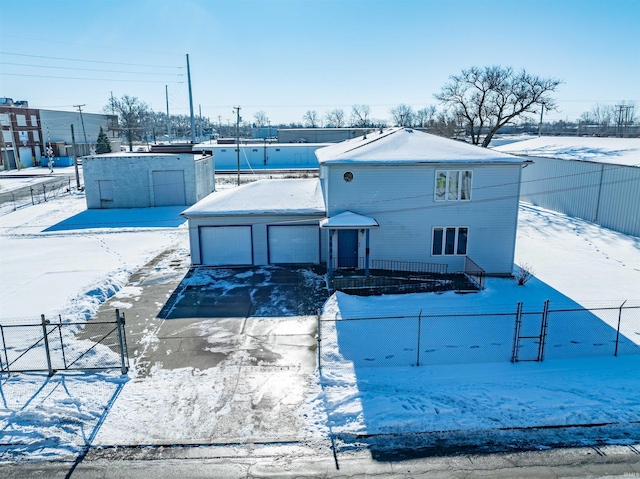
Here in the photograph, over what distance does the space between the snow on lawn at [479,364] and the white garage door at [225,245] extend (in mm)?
6488

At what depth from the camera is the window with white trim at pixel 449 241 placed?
20281mm

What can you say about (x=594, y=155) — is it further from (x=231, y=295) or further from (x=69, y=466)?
(x=69, y=466)

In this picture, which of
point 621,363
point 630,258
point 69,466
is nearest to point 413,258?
point 621,363

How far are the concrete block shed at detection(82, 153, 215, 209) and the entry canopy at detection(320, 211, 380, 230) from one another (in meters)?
20.9

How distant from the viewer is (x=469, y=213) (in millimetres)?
20031

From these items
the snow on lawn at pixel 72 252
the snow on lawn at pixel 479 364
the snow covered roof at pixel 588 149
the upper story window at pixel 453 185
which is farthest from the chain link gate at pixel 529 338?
the snow covered roof at pixel 588 149

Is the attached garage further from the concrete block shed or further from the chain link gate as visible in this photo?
the concrete block shed

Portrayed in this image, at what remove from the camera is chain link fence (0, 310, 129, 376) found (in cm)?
1234

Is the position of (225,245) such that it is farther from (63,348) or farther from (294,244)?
(63,348)

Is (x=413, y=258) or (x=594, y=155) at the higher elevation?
(x=594, y=155)

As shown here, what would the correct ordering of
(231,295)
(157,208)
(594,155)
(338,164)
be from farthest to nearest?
(157,208) < (594,155) < (338,164) < (231,295)

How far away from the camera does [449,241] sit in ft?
66.9

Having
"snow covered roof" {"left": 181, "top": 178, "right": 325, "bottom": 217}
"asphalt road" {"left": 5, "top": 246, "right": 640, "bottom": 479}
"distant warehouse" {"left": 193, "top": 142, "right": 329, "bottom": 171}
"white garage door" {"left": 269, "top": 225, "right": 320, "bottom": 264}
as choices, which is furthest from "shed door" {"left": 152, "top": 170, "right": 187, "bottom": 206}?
"distant warehouse" {"left": 193, "top": 142, "right": 329, "bottom": 171}

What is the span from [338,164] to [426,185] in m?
3.86
